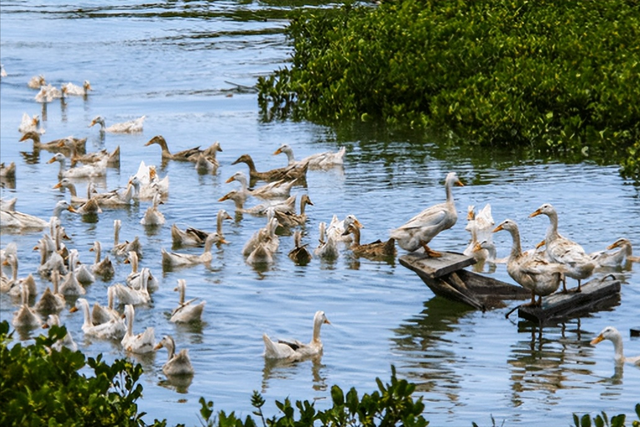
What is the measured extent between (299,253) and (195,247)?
1.87m

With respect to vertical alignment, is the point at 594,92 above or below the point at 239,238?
above

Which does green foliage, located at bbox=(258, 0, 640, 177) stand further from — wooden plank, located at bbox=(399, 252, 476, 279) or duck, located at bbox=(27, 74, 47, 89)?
wooden plank, located at bbox=(399, 252, 476, 279)

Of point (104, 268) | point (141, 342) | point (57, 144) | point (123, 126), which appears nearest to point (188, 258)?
point (104, 268)

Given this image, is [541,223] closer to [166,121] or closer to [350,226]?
[350,226]

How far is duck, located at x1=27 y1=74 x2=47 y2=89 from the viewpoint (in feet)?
114

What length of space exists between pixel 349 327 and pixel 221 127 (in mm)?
15154

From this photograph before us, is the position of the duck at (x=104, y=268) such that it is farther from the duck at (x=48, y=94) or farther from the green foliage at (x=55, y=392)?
the duck at (x=48, y=94)

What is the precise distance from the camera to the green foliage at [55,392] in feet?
24.9

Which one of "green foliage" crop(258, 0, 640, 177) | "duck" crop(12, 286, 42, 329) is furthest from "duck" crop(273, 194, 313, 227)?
"green foliage" crop(258, 0, 640, 177)

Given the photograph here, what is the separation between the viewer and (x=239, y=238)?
19.7 metres

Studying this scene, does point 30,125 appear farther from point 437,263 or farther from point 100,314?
point 437,263

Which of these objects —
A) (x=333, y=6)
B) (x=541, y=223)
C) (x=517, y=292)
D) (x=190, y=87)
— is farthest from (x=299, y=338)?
(x=333, y=6)

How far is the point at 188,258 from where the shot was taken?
17859 millimetres

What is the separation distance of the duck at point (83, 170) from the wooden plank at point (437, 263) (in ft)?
32.6
